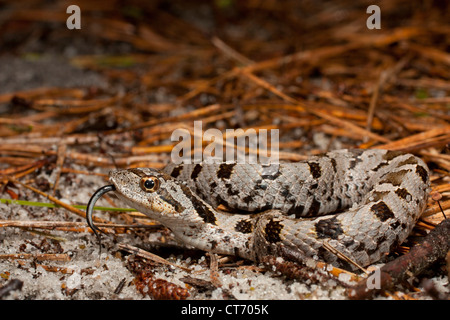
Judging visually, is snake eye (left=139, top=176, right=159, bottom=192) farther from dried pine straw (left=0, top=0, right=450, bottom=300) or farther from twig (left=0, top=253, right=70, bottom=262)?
twig (left=0, top=253, right=70, bottom=262)

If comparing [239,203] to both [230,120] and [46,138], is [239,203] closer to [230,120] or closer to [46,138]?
[230,120]

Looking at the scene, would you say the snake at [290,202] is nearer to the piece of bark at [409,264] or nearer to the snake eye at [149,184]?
the snake eye at [149,184]

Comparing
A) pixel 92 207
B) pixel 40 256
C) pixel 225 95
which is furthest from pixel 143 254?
pixel 225 95

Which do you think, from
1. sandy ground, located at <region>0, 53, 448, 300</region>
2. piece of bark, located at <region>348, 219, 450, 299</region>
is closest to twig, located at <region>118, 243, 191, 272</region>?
sandy ground, located at <region>0, 53, 448, 300</region>

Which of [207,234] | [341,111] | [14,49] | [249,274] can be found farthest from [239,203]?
[14,49]

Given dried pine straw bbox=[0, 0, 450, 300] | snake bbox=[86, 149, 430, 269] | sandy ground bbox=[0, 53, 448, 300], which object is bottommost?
sandy ground bbox=[0, 53, 448, 300]

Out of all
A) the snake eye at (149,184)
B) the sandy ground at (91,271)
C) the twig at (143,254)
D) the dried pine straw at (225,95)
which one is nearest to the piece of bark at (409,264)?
the sandy ground at (91,271)

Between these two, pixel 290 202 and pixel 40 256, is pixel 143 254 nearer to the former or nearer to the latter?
pixel 40 256
